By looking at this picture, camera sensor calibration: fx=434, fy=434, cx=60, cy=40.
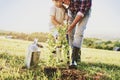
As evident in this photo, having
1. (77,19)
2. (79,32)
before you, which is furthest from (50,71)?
(79,32)

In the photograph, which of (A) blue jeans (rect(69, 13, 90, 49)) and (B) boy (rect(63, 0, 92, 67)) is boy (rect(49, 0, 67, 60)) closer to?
(B) boy (rect(63, 0, 92, 67))

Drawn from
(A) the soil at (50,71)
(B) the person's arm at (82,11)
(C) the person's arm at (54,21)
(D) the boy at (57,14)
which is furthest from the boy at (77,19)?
(A) the soil at (50,71)

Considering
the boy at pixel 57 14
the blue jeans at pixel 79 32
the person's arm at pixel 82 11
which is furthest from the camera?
the boy at pixel 57 14

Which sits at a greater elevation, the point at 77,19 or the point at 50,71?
the point at 77,19

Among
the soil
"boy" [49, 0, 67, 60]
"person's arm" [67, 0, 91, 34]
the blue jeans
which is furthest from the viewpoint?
"boy" [49, 0, 67, 60]

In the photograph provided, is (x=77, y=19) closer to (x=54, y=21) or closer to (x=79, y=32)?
(x=79, y=32)

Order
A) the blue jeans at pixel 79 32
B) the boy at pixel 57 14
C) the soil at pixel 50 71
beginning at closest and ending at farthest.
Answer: the soil at pixel 50 71
the blue jeans at pixel 79 32
the boy at pixel 57 14

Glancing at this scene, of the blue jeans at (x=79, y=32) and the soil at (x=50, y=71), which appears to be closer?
the soil at (x=50, y=71)

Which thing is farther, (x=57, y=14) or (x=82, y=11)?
(x=57, y=14)

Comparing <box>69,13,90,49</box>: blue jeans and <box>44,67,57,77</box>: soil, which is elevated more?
<box>69,13,90,49</box>: blue jeans

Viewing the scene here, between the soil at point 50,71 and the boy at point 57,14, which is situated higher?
the boy at point 57,14

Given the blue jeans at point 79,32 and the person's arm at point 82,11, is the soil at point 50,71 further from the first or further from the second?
the blue jeans at point 79,32

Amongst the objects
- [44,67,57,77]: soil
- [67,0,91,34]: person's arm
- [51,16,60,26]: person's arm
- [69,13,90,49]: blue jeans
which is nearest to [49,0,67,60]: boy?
[51,16,60,26]: person's arm

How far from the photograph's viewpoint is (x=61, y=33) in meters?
9.37
